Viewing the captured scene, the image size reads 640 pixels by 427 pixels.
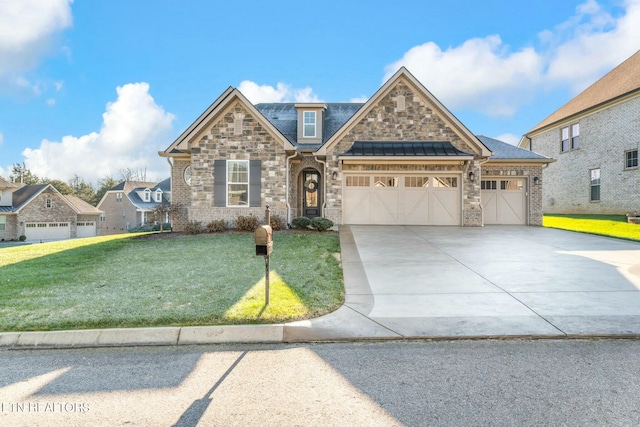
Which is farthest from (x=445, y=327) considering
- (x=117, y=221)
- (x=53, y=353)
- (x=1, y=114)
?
(x=117, y=221)

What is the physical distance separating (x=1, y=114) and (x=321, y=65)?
33104mm

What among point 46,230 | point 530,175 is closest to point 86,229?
point 46,230

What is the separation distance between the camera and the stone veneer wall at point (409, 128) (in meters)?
15.5

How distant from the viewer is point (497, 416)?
260 cm

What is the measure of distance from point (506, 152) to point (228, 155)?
44.8ft

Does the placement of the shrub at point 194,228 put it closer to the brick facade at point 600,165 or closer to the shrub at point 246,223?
the shrub at point 246,223

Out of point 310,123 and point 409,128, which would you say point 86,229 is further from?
point 409,128

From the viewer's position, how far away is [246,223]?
14.2m

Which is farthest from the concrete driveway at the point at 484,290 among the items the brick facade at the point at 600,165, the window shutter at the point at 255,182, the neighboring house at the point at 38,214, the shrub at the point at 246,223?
the neighboring house at the point at 38,214

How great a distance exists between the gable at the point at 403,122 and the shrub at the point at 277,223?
3.88 meters

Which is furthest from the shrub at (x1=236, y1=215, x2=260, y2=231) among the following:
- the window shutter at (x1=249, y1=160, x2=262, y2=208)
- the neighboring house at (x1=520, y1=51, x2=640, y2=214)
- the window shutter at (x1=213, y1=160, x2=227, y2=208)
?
the neighboring house at (x1=520, y1=51, x2=640, y2=214)

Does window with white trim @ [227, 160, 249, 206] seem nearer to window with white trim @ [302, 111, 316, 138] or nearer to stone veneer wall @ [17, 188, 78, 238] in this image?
window with white trim @ [302, 111, 316, 138]

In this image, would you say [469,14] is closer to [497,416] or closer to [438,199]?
[438,199]

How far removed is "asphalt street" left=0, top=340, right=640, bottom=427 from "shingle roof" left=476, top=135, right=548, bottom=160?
14.6 meters
